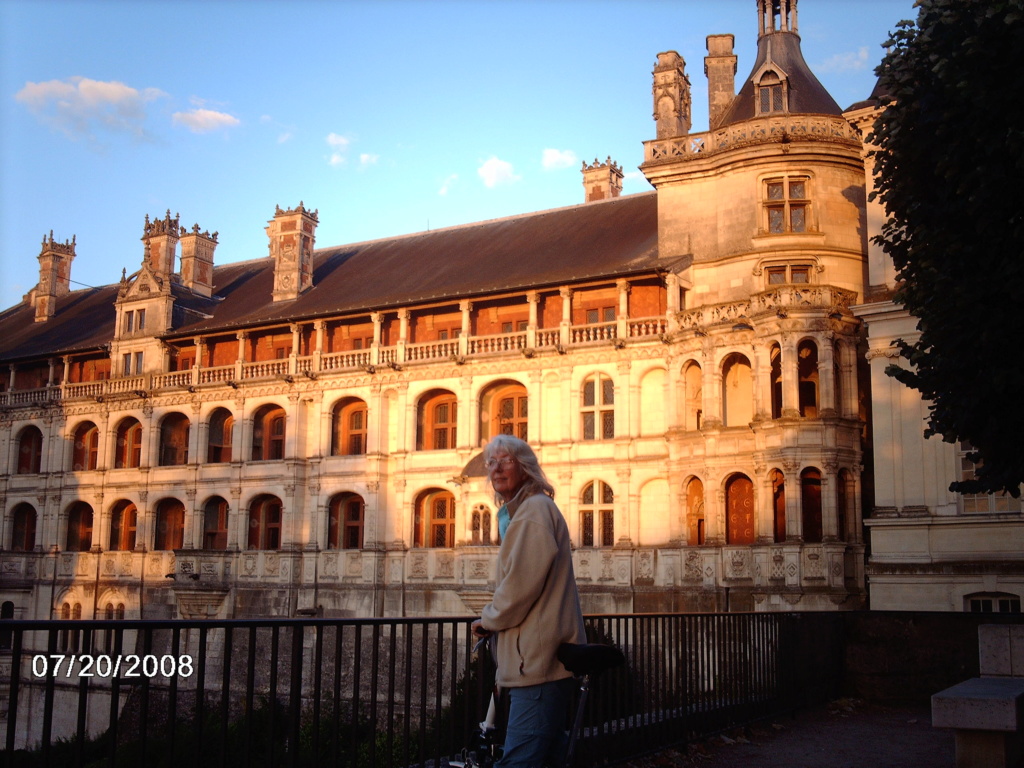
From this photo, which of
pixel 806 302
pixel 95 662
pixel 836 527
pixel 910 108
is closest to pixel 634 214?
pixel 806 302

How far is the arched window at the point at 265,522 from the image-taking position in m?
42.1

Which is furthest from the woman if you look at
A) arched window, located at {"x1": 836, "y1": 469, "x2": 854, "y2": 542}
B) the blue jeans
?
arched window, located at {"x1": 836, "y1": 469, "x2": 854, "y2": 542}

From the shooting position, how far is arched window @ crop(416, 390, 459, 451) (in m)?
39.4

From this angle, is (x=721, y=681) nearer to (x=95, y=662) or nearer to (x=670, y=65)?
(x=95, y=662)

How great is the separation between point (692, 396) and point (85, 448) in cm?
2775

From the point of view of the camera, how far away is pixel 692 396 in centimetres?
3403

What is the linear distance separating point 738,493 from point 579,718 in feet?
89.8

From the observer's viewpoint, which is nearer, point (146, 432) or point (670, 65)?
point (670, 65)

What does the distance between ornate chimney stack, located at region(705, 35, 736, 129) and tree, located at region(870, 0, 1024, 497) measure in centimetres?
2211

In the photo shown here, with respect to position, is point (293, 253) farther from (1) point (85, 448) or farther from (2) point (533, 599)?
(2) point (533, 599)

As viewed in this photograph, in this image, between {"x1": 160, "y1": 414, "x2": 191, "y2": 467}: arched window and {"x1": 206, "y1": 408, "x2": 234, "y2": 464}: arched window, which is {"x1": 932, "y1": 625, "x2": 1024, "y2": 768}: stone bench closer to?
{"x1": 206, "y1": 408, "x2": 234, "y2": 464}: arched window

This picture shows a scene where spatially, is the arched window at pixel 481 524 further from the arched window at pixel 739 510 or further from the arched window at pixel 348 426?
the arched window at pixel 739 510

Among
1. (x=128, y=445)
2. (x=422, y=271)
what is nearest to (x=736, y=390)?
(x=422, y=271)

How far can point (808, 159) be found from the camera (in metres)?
33.6
